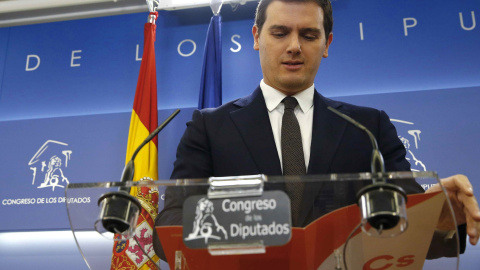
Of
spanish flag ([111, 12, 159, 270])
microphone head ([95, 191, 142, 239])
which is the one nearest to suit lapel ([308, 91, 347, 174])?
microphone head ([95, 191, 142, 239])

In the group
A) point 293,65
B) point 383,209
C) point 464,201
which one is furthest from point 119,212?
point 293,65

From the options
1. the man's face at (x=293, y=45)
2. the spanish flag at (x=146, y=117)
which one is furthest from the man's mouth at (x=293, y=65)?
the spanish flag at (x=146, y=117)

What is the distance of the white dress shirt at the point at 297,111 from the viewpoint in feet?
5.09

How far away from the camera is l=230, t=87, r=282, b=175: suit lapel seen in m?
1.41

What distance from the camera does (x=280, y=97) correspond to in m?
1.71

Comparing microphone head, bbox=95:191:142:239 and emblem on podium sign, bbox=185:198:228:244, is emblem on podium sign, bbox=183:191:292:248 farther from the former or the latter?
microphone head, bbox=95:191:142:239

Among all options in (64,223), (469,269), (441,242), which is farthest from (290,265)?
(64,223)

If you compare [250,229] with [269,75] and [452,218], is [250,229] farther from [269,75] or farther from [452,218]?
[269,75]

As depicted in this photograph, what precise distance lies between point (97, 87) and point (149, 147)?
85 centimetres

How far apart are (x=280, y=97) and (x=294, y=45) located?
0.58ft

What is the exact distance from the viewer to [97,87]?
3.65m

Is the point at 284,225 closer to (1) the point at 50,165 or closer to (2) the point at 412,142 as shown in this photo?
(2) the point at 412,142

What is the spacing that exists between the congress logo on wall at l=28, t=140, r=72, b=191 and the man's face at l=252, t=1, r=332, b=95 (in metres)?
2.07

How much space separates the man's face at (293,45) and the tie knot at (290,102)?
5cm
